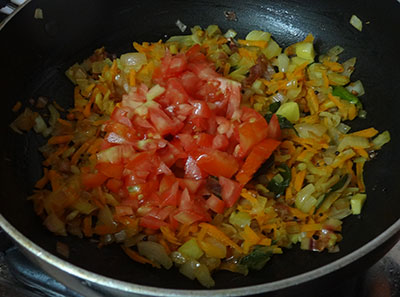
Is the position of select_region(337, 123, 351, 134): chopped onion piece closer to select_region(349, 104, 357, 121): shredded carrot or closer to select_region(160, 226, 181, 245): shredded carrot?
select_region(349, 104, 357, 121): shredded carrot

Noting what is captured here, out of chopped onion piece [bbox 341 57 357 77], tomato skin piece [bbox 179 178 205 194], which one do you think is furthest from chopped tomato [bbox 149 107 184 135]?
chopped onion piece [bbox 341 57 357 77]

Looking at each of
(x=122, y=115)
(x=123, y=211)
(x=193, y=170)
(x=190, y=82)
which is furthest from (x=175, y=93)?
(x=123, y=211)

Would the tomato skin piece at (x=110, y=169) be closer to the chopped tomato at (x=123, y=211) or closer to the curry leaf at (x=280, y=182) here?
the chopped tomato at (x=123, y=211)

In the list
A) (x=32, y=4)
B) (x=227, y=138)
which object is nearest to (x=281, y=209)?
(x=227, y=138)

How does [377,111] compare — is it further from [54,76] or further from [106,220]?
[54,76]

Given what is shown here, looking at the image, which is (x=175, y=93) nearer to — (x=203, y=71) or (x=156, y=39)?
(x=203, y=71)
